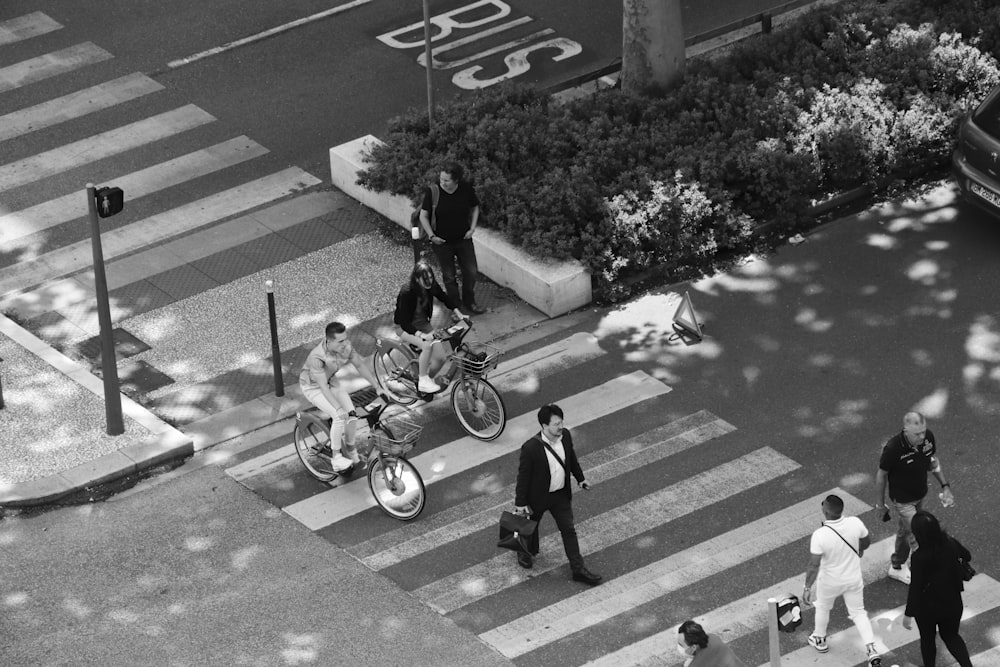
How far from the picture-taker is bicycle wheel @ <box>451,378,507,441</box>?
14.8m

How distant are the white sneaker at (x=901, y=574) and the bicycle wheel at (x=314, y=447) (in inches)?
183

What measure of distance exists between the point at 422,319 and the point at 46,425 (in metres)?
3.48

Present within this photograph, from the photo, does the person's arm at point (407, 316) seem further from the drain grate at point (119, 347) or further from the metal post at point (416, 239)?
the drain grate at point (119, 347)

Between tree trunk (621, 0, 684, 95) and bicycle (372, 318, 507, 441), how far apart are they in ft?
19.2

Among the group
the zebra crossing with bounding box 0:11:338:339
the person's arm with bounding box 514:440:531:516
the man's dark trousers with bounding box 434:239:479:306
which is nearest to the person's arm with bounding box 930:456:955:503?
the person's arm with bounding box 514:440:531:516

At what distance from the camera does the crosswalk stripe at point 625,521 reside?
13.0 metres

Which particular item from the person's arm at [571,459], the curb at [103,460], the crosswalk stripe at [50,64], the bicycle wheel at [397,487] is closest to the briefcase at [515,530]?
the person's arm at [571,459]

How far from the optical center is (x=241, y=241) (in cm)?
1823

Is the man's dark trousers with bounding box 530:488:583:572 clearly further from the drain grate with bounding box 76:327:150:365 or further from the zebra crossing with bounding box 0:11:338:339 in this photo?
the zebra crossing with bounding box 0:11:338:339

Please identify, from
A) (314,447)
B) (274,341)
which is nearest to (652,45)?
(274,341)

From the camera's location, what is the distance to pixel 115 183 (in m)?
19.3

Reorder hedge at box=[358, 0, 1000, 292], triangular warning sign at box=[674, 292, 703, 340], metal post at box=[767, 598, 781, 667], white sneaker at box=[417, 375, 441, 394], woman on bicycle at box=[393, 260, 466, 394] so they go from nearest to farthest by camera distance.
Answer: metal post at box=[767, 598, 781, 667]
woman on bicycle at box=[393, 260, 466, 394]
white sneaker at box=[417, 375, 441, 394]
triangular warning sign at box=[674, 292, 703, 340]
hedge at box=[358, 0, 1000, 292]

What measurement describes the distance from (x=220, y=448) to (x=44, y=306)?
3232 millimetres

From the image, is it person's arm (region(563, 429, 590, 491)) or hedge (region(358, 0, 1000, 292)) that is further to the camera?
hedge (region(358, 0, 1000, 292))
